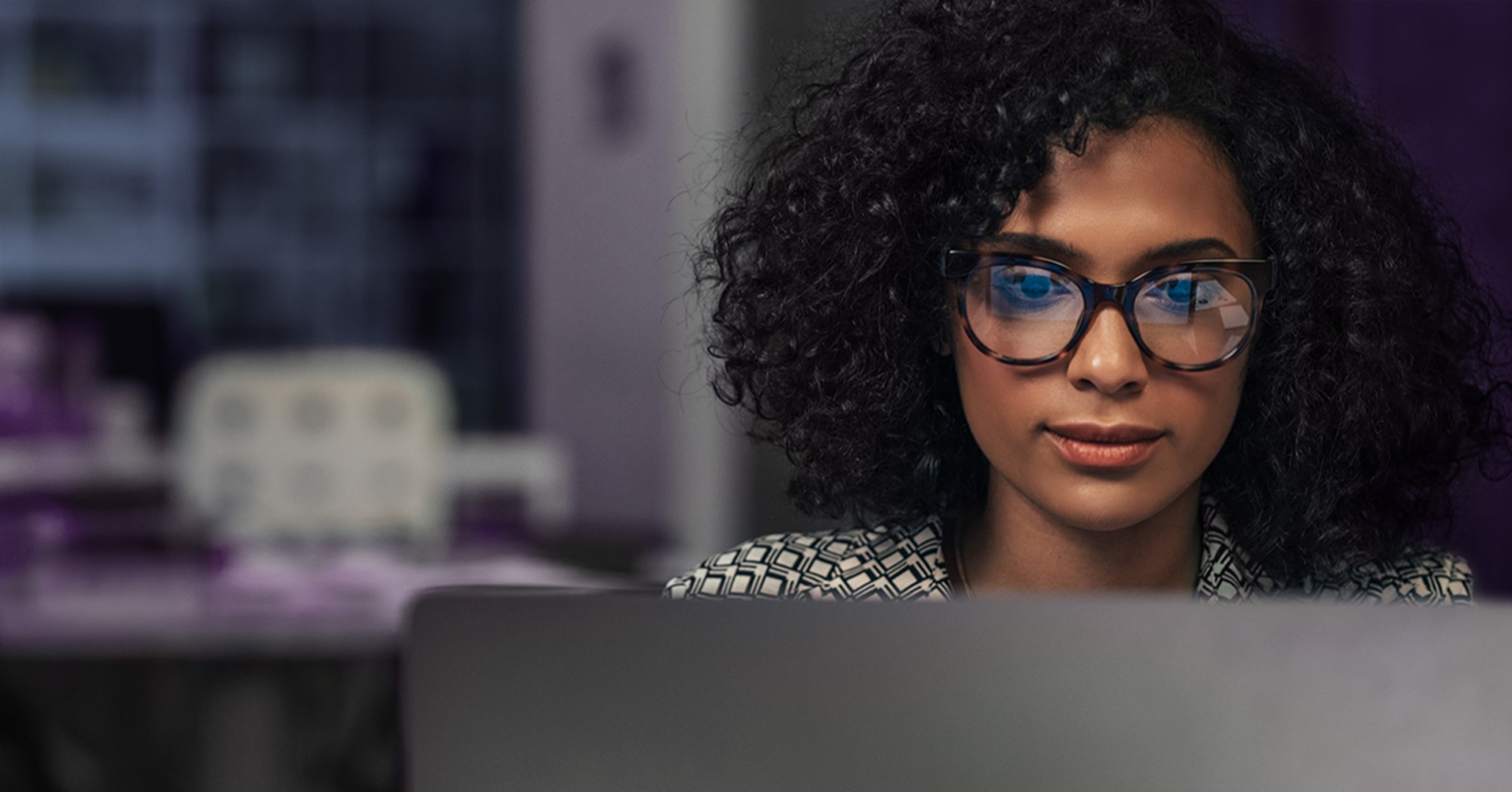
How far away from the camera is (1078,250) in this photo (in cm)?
75

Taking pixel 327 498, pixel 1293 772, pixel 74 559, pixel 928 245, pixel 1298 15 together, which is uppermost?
pixel 1298 15

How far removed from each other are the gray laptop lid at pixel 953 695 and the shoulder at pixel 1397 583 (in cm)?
43

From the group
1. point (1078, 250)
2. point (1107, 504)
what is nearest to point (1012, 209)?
point (1078, 250)

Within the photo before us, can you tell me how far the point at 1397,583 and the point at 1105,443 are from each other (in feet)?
0.82

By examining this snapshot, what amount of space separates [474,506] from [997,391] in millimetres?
2825

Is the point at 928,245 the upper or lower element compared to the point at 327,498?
upper

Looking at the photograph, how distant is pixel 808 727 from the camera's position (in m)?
0.46

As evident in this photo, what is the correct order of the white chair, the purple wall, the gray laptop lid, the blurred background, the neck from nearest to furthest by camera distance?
1. the gray laptop lid
2. the neck
3. the blurred background
4. the white chair
5. the purple wall

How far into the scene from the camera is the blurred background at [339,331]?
2.06 metres

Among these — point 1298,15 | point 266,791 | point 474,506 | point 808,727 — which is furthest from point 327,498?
point 1298,15

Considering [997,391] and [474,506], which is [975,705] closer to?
[997,391]

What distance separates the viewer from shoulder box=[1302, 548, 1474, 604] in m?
0.87

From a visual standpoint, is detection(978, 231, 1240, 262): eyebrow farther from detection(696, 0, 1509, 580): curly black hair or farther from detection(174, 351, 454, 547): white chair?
detection(174, 351, 454, 547): white chair

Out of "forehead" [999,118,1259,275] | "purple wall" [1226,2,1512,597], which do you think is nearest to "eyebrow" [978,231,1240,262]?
"forehead" [999,118,1259,275]
